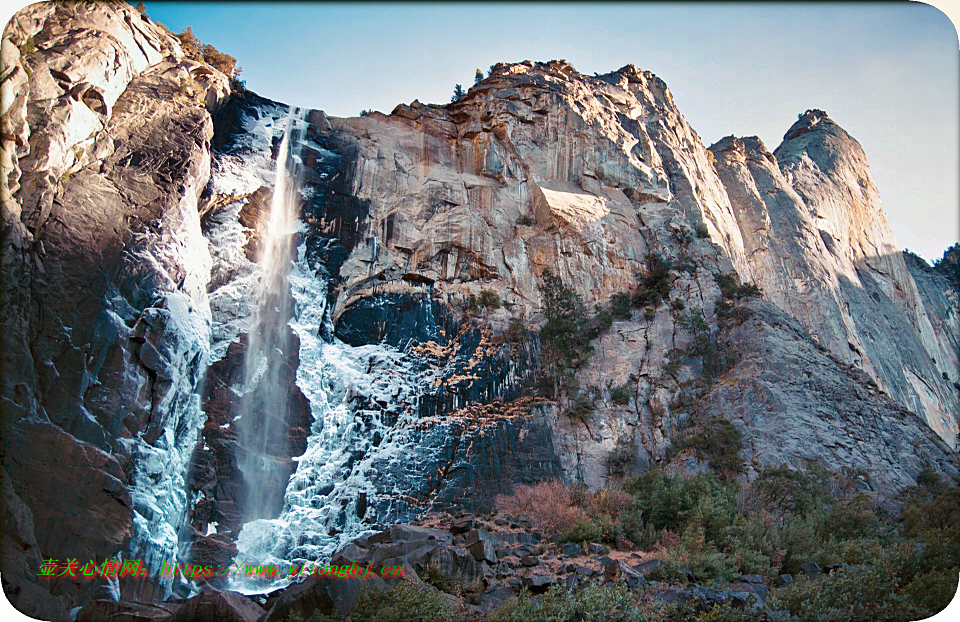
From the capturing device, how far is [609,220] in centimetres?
3064

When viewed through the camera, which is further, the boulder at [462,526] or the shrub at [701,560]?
the boulder at [462,526]

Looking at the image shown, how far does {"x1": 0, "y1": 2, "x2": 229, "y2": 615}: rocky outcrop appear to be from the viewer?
1569cm

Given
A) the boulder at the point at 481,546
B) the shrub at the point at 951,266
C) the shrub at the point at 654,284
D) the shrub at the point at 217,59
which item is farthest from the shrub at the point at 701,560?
the shrub at the point at 951,266

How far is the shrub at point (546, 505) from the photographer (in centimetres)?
1903

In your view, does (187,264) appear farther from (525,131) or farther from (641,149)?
(641,149)

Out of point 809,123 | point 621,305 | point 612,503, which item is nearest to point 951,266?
point 809,123

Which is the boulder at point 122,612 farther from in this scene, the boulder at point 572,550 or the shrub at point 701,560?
the shrub at point 701,560

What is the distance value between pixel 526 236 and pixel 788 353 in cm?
1071

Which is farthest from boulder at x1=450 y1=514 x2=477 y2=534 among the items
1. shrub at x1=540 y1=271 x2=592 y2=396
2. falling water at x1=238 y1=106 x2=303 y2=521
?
shrub at x1=540 y1=271 x2=592 y2=396

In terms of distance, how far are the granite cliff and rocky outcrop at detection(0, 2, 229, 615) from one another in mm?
71

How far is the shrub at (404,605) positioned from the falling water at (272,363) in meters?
7.90

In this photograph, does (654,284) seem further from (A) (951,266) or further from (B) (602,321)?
(A) (951,266)

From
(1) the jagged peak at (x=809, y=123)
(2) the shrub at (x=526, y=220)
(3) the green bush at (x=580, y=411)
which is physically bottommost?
(3) the green bush at (x=580, y=411)

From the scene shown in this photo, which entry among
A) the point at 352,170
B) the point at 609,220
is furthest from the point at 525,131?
the point at 352,170
